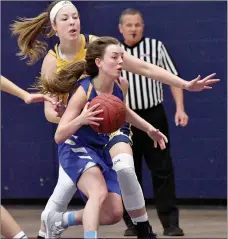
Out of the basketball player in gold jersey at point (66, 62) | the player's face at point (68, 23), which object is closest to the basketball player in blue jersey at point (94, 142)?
the basketball player in gold jersey at point (66, 62)

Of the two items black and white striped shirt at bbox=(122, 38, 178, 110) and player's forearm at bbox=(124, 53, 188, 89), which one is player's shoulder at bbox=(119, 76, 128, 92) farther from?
black and white striped shirt at bbox=(122, 38, 178, 110)

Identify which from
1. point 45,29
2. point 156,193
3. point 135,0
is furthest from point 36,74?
point 45,29

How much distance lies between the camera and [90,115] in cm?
725

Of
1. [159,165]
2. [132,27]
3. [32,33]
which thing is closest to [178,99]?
[159,165]

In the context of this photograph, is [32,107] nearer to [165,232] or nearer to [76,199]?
[76,199]

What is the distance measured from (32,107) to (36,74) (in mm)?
378

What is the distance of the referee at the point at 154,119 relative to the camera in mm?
9750

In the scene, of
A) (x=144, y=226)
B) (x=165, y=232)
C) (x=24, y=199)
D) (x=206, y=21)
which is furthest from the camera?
(x=24, y=199)

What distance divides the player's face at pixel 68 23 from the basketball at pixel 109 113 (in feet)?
2.18

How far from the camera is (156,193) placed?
9.81 meters

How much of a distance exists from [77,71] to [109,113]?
532mm

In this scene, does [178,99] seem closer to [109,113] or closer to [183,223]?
[183,223]

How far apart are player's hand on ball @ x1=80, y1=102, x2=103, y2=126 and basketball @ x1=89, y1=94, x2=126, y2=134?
0.04 metres

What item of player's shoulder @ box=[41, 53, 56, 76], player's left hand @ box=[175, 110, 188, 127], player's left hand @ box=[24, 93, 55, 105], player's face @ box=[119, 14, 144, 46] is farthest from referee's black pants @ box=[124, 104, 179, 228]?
player's left hand @ box=[24, 93, 55, 105]
